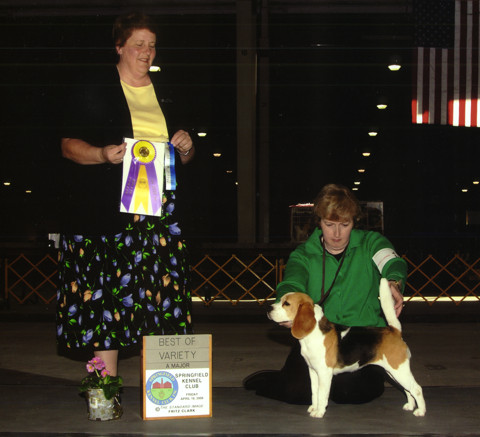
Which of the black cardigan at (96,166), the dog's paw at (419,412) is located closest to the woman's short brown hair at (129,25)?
the black cardigan at (96,166)

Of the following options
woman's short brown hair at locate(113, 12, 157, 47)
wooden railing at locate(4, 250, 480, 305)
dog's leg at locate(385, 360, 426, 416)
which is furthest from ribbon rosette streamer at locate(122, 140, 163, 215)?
wooden railing at locate(4, 250, 480, 305)

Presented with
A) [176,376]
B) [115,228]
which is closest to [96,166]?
[115,228]

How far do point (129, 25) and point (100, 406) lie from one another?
1847 millimetres

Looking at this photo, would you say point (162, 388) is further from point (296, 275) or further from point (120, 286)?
point (296, 275)

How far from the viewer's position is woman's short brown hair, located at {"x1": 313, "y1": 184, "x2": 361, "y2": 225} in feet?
11.4

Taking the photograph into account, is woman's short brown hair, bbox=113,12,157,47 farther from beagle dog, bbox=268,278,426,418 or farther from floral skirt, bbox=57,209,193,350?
beagle dog, bbox=268,278,426,418

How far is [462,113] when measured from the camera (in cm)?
845

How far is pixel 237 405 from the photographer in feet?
12.4

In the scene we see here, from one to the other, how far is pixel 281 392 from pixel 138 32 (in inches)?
79.7

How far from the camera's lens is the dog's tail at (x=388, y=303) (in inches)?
127

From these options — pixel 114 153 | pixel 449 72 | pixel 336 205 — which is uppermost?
pixel 449 72

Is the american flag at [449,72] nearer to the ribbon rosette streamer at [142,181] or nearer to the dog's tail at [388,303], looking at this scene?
the dog's tail at [388,303]

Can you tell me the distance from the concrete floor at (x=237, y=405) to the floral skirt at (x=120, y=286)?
1.44 ft

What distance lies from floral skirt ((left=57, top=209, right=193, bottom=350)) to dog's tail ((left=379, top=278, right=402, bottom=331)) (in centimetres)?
100
